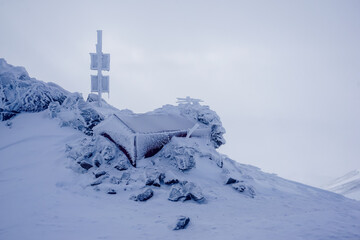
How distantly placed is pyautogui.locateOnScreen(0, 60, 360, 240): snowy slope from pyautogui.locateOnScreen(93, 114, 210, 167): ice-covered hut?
320mm

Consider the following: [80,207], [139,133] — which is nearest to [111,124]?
[139,133]

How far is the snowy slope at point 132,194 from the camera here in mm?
5348

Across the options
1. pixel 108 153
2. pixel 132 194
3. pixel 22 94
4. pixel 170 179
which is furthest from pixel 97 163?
pixel 22 94

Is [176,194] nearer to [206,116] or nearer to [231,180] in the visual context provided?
[231,180]

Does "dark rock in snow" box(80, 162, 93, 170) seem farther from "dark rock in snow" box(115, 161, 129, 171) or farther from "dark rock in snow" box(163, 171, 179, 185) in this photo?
"dark rock in snow" box(163, 171, 179, 185)

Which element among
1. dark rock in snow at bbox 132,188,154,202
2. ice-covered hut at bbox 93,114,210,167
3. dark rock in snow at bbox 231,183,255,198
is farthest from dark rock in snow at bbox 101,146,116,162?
dark rock in snow at bbox 231,183,255,198

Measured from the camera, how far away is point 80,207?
656 centimetres

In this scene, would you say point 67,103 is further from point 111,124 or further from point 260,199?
point 260,199

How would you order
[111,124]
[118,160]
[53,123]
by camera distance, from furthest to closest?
[53,123]
[111,124]
[118,160]

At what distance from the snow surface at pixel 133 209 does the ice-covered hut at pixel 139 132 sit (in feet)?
2.07

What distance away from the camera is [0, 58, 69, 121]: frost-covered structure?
13516 millimetres

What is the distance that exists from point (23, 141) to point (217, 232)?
33.8 ft

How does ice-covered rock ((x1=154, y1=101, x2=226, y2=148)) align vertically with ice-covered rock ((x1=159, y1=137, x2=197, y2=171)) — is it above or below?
above

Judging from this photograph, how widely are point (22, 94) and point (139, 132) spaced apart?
9.20 metres
